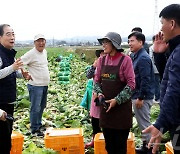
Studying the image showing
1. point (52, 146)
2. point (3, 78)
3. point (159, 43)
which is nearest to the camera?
point (159, 43)

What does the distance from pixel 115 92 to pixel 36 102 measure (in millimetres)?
2988

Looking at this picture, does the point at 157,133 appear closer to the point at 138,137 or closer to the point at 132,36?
the point at 132,36

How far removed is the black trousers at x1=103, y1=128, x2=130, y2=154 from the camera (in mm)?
4180

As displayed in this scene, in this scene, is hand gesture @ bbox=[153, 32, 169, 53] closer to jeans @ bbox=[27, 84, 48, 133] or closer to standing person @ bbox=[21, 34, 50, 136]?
standing person @ bbox=[21, 34, 50, 136]

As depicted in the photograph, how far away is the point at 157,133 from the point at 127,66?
57.2 inches

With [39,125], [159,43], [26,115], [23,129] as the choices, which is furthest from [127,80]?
[26,115]

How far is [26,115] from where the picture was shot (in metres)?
8.88

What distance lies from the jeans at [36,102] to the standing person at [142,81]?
7.28 ft

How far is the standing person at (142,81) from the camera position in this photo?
517 cm

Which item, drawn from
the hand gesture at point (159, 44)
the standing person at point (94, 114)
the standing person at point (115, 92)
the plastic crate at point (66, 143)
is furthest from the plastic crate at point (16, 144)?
the hand gesture at point (159, 44)

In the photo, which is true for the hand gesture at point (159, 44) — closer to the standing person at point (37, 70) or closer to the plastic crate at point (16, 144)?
the plastic crate at point (16, 144)

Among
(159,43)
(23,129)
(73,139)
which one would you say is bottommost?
(23,129)

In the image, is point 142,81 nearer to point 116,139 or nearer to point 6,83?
point 116,139

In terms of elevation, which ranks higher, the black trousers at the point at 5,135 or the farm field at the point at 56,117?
the black trousers at the point at 5,135
